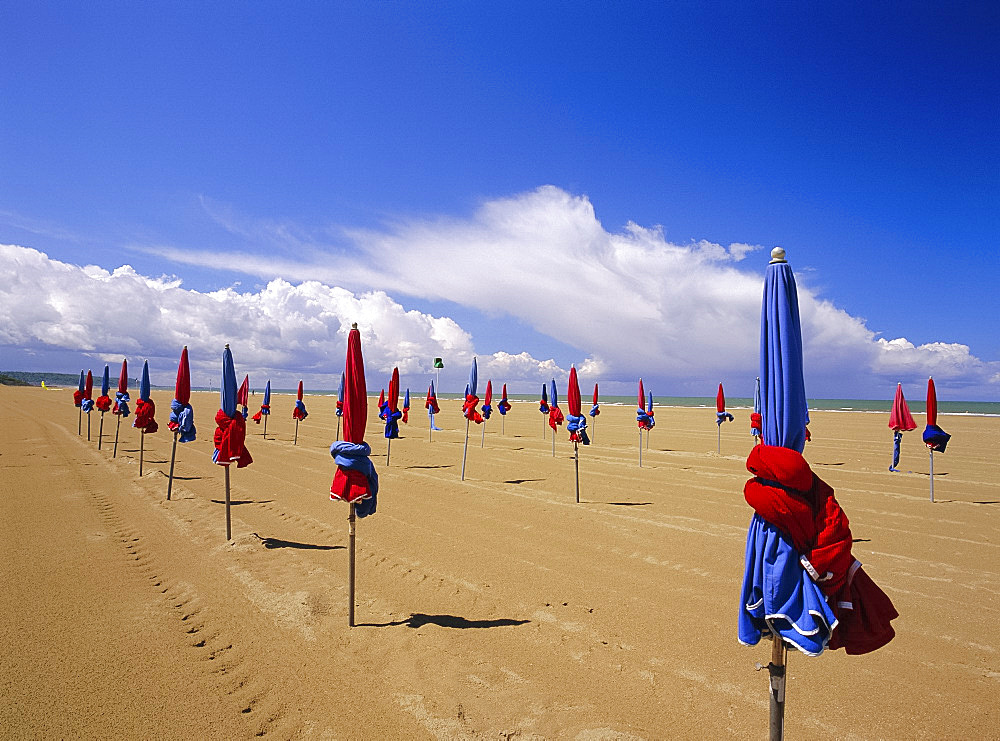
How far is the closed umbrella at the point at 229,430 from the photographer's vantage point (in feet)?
33.9

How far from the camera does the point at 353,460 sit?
6773mm

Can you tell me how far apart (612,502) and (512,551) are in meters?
5.45

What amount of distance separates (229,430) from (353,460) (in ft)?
17.2

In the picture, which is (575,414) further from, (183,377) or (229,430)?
(183,377)

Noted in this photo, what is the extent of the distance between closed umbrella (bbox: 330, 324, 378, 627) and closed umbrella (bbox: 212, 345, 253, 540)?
4535mm

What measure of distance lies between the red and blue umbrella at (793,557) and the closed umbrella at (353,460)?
4.74 m

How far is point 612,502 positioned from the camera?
1445 centimetres

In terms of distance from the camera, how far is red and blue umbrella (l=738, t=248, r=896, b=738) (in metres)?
3.15

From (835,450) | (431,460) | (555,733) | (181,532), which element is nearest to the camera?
(555,733)

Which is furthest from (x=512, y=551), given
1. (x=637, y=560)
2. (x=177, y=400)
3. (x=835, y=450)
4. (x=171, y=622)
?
(x=835, y=450)

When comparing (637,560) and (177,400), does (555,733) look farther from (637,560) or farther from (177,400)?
(177,400)

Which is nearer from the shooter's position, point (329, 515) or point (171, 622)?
point (171, 622)

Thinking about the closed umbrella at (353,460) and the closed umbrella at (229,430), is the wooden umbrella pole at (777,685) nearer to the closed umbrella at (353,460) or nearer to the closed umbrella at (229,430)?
the closed umbrella at (353,460)

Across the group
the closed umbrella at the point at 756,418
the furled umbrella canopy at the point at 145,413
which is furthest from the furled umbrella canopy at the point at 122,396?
the closed umbrella at the point at 756,418
